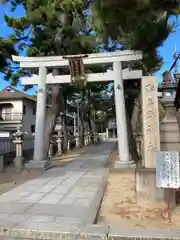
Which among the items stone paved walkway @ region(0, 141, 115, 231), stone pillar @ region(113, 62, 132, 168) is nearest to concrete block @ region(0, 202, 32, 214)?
stone paved walkway @ region(0, 141, 115, 231)

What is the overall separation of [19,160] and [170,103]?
24.4 feet

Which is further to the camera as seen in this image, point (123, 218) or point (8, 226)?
point (123, 218)

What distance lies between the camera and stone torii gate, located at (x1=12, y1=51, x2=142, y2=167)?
10.5 metres

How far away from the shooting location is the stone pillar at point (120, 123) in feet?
34.1

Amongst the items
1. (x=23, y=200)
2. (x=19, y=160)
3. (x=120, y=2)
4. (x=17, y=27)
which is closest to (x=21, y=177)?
(x=19, y=160)

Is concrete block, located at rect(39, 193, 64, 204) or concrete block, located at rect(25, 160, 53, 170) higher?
concrete block, located at rect(25, 160, 53, 170)

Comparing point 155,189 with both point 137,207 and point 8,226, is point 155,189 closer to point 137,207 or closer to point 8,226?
point 137,207

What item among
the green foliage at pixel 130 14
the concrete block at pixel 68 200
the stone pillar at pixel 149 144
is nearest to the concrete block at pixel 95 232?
the concrete block at pixel 68 200

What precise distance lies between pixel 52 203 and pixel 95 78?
263 inches

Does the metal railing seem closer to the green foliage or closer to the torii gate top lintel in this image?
the torii gate top lintel

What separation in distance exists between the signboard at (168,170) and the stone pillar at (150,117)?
1808mm

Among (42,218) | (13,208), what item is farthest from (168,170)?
(13,208)

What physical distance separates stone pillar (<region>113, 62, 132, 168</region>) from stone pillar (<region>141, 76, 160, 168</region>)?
343 centimetres

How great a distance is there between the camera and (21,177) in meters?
9.27
